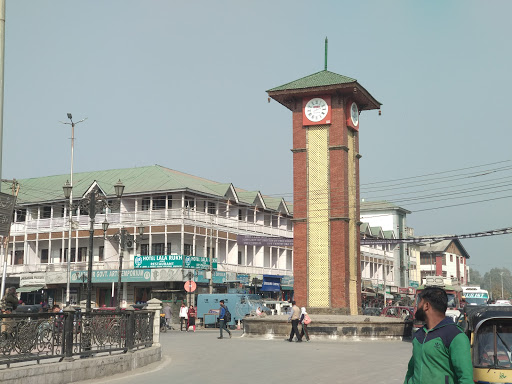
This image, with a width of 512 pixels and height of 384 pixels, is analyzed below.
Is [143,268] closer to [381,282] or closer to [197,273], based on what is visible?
[197,273]

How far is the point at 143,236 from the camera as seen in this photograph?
51125 mm

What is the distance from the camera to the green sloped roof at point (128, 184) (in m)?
53.4

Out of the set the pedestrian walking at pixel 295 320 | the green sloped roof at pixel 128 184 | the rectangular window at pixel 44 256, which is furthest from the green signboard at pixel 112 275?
the pedestrian walking at pixel 295 320

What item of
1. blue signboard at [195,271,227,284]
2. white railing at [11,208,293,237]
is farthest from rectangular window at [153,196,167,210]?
blue signboard at [195,271,227,284]

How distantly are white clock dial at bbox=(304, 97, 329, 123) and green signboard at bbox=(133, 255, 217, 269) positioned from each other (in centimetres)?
1760

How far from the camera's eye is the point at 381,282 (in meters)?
87.6

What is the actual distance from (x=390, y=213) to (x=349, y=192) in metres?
66.1

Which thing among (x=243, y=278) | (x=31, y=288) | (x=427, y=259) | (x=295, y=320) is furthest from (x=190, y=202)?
(x=427, y=259)

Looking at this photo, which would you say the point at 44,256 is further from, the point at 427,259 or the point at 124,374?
the point at 427,259

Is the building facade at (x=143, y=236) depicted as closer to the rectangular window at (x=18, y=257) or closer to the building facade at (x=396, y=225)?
the rectangular window at (x=18, y=257)

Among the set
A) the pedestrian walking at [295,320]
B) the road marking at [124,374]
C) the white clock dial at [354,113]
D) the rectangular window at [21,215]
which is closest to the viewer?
the road marking at [124,374]

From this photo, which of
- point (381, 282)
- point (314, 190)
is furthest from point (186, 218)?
point (381, 282)

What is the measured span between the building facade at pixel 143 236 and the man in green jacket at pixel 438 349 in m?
41.7

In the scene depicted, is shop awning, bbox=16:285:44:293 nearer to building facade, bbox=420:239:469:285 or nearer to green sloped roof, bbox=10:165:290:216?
green sloped roof, bbox=10:165:290:216
